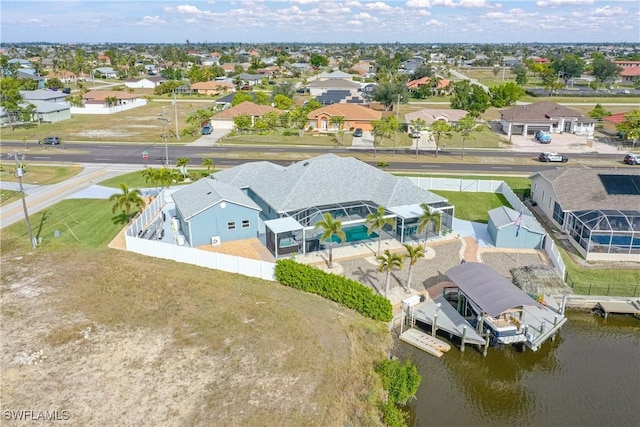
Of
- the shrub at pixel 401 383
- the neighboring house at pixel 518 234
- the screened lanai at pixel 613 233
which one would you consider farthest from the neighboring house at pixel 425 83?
the shrub at pixel 401 383

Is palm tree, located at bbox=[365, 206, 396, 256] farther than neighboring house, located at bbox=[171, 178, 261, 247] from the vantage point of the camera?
No

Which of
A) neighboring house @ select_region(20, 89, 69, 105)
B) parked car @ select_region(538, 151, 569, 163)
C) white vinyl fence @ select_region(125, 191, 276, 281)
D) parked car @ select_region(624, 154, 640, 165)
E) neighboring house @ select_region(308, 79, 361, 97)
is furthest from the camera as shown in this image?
neighboring house @ select_region(308, 79, 361, 97)

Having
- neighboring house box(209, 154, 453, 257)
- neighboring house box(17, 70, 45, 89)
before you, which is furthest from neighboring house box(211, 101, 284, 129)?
neighboring house box(17, 70, 45, 89)

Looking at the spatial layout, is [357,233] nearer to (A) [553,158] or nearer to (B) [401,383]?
(B) [401,383]

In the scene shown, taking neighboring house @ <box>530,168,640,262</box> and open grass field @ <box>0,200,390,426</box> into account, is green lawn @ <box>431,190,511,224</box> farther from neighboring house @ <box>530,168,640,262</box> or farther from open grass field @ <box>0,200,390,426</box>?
open grass field @ <box>0,200,390,426</box>

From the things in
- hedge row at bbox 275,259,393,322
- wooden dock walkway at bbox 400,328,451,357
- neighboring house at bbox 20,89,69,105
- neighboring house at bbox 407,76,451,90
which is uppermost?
neighboring house at bbox 407,76,451,90

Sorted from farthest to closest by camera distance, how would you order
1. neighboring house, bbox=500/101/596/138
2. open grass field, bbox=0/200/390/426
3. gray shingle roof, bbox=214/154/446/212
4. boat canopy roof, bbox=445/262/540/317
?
neighboring house, bbox=500/101/596/138 → gray shingle roof, bbox=214/154/446/212 → boat canopy roof, bbox=445/262/540/317 → open grass field, bbox=0/200/390/426

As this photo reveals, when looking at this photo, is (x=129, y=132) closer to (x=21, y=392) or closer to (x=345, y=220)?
(x=345, y=220)

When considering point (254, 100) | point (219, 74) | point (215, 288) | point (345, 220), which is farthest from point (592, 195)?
point (219, 74)
